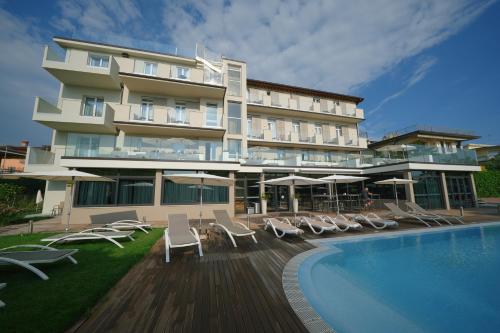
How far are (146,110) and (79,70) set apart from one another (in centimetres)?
527

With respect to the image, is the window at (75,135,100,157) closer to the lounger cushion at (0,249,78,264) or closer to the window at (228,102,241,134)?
the lounger cushion at (0,249,78,264)

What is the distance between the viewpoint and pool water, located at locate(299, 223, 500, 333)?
3.02 m

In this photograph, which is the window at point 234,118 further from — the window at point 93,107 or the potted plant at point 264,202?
the window at point 93,107

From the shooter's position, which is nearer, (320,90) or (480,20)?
(480,20)

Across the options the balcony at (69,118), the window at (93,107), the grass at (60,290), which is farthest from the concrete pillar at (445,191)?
the window at (93,107)

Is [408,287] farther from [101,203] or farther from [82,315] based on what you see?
[101,203]

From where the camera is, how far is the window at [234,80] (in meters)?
16.9

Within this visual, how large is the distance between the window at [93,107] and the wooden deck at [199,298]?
14.8 m

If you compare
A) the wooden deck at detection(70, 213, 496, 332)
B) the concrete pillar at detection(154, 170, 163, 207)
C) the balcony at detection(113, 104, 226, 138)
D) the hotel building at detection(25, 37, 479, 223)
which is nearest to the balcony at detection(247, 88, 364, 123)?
the hotel building at detection(25, 37, 479, 223)

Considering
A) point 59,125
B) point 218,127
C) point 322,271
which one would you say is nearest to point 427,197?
point 322,271

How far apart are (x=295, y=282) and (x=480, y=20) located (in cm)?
2731

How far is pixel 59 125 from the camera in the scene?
1393cm

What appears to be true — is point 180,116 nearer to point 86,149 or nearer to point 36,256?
point 86,149

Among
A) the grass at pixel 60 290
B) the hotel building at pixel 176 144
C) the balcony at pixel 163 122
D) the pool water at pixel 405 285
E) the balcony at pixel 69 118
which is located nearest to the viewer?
the grass at pixel 60 290
